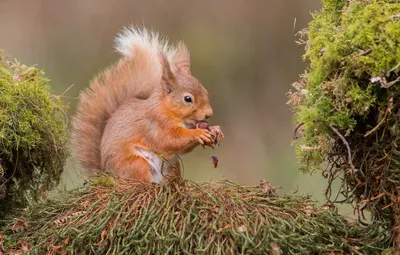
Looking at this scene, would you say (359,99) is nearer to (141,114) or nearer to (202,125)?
(202,125)

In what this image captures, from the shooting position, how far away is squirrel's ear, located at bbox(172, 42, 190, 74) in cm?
360

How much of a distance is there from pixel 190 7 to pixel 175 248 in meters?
3.00

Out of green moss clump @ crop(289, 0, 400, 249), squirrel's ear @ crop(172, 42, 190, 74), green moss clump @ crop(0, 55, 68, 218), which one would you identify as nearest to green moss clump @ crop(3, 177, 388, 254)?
green moss clump @ crop(289, 0, 400, 249)

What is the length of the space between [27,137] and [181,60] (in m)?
0.93

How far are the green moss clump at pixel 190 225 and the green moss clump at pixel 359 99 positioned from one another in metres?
0.16

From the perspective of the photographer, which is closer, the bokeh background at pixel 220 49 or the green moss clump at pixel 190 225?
the green moss clump at pixel 190 225

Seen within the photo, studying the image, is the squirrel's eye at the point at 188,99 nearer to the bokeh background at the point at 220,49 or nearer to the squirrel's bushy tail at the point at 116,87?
the squirrel's bushy tail at the point at 116,87

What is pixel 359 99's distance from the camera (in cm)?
251

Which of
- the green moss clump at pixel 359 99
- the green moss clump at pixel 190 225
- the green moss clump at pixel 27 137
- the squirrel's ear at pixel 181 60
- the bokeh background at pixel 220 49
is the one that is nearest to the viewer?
the green moss clump at pixel 359 99

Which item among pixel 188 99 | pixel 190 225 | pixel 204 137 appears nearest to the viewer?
pixel 190 225

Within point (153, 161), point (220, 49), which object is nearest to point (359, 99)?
point (153, 161)

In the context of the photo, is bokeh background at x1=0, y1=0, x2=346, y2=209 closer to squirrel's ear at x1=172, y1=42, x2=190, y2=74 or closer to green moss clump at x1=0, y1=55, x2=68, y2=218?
squirrel's ear at x1=172, y1=42, x2=190, y2=74

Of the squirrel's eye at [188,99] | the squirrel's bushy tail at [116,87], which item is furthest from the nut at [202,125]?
the squirrel's bushy tail at [116,87]

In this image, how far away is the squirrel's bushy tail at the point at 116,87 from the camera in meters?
3.64
